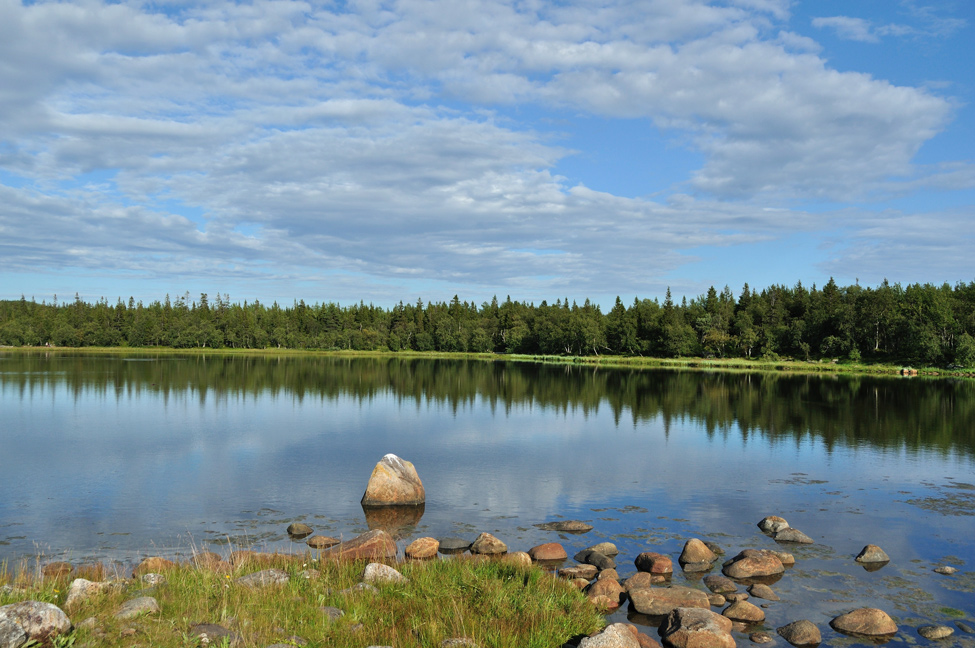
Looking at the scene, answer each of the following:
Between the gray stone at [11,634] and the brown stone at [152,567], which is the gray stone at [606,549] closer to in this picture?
the brown stone at [152,567]

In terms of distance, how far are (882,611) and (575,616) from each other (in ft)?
24.8

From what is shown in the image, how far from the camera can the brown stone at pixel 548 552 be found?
18.3 metres

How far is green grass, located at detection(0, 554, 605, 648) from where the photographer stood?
10.8m

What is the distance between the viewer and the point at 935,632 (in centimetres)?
1386

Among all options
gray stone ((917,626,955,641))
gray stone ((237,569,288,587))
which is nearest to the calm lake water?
gray stone ((917,626,955,641))

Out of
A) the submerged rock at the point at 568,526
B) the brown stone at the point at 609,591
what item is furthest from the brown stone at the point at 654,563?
the submerged rock at the point at 568,526

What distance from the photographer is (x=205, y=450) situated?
3475 cm

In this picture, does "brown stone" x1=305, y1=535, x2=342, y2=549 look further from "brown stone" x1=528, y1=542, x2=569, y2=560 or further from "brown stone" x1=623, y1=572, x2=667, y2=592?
"brown stone" x1=623, y1=572, x2=667, y2=592

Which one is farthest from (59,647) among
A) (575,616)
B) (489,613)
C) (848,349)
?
(848,349)

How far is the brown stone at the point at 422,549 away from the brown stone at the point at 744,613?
25.9 ft

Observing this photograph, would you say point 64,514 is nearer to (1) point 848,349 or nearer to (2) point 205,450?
(2) point 205,450

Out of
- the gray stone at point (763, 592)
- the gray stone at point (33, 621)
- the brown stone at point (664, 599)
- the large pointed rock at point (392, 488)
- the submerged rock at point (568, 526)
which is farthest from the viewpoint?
the large pointed rock at point (392, 488)

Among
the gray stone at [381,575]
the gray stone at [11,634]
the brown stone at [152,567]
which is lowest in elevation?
the brown stone at [152,567]

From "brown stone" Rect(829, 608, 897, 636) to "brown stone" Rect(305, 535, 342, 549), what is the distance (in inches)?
527
